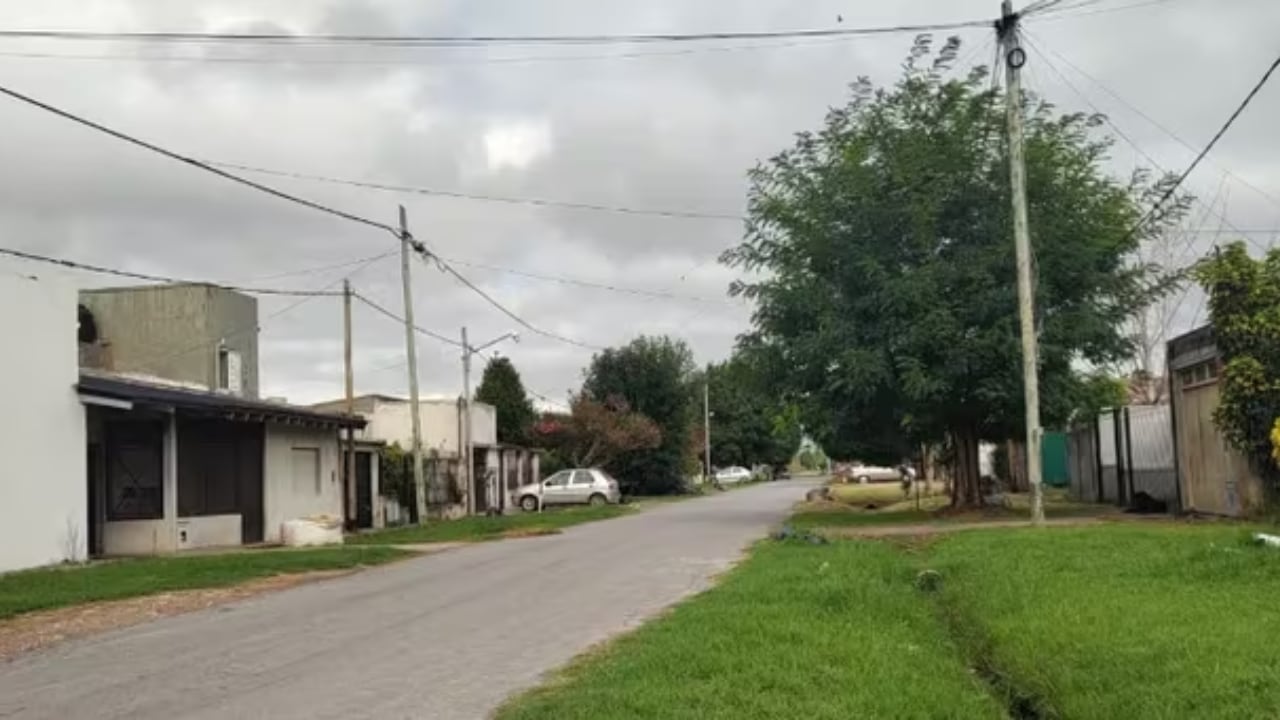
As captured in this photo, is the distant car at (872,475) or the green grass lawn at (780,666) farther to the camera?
the distant car at (872,475)

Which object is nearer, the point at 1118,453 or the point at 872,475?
the point at 1118,453

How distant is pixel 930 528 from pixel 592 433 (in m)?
36.6

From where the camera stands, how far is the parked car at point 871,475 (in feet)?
269

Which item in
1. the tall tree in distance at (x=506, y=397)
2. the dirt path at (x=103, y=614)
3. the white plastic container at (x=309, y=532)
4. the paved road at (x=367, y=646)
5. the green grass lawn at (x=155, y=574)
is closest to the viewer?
the paved road at (x=367, y=646)

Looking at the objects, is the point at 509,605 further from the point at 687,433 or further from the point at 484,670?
the point at 687,433

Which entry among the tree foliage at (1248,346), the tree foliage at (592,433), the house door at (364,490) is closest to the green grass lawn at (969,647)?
the tree foliage at (1248,346)

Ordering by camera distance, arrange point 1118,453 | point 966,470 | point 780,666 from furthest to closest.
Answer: point 1118,453
point 966,470
point 780,666

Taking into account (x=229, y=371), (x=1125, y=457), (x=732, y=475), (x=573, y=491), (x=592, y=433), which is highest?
(x=229, y=371)

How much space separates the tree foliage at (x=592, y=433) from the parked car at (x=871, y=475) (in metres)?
21.2

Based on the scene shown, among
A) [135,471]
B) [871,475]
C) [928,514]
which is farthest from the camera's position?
[871,475]

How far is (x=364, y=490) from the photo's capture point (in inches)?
1576

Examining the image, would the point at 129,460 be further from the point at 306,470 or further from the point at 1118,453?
the point at 1118,453

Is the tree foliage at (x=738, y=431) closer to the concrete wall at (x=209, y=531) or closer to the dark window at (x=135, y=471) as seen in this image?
the concrete wall at (x=209, y=531)

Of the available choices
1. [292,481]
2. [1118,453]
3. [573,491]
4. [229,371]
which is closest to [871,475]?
[573,491]
